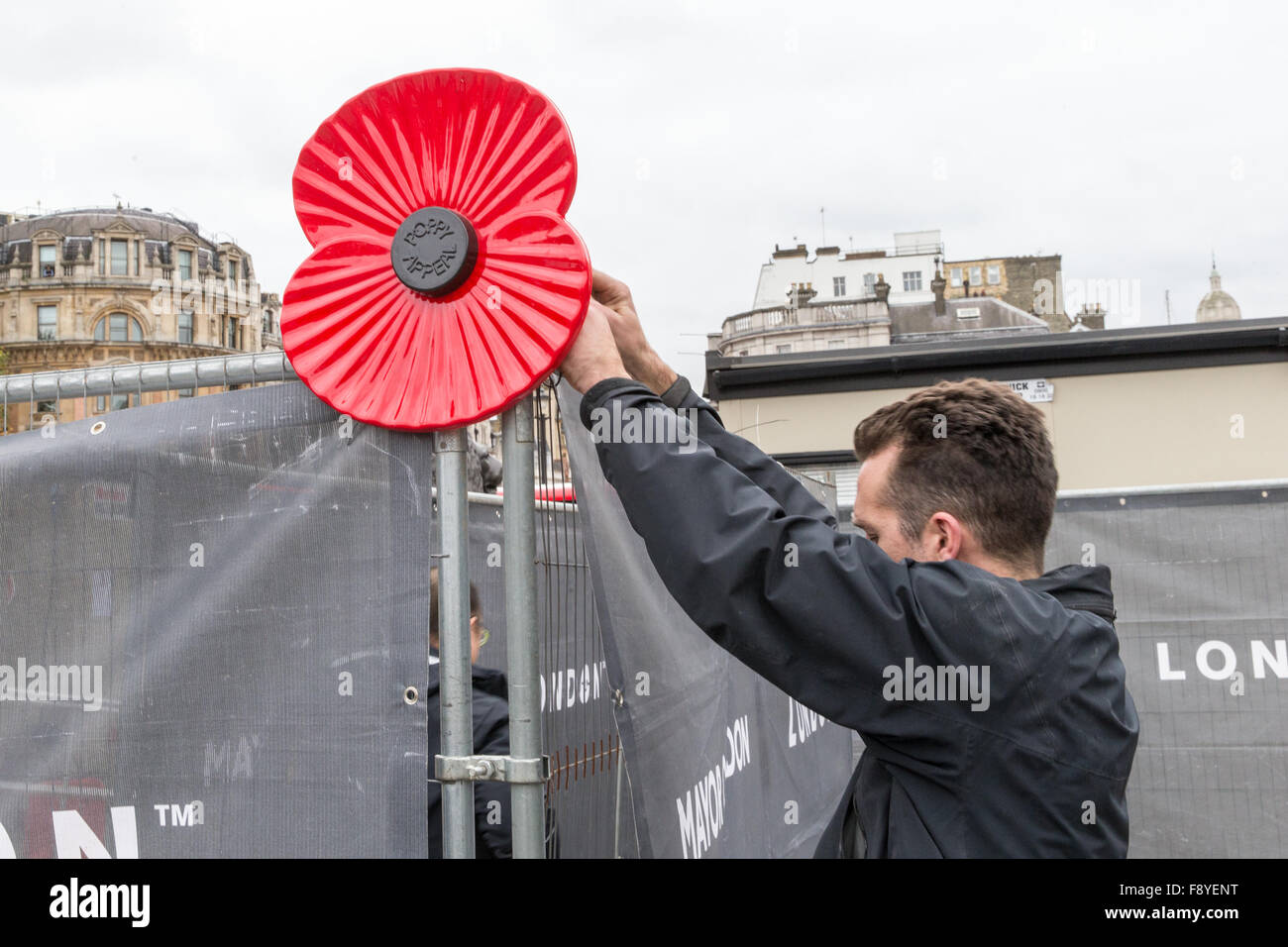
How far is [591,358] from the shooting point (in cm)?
190

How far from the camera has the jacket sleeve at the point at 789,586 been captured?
166 cm

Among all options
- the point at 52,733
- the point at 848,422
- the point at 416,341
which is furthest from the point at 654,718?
the point at 848,422

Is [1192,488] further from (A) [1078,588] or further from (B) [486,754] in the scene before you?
(B) [486,754]

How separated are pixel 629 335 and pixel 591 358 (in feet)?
0.72

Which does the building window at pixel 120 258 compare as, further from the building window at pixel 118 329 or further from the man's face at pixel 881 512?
the man's face at pixel 881 512

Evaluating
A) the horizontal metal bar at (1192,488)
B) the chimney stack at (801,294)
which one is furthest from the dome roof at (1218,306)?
the horizontal metal bar at (1192,488)

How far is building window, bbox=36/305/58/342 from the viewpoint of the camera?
60.8m

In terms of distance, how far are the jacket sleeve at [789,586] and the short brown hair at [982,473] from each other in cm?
25

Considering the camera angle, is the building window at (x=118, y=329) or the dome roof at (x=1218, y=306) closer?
the dome roof at (x=1218, y=306)

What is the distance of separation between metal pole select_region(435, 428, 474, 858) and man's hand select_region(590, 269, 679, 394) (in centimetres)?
39

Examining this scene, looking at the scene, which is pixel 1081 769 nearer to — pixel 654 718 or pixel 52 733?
pixel 654 718

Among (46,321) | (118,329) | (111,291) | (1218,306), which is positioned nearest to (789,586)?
(1218,306)

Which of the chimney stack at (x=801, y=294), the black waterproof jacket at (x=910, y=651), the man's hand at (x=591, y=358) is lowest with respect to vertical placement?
the black waterproof jacket at (x=910, y=651)

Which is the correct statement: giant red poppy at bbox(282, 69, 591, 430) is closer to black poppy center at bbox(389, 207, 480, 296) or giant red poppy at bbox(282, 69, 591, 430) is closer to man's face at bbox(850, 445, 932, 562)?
black poppy center at bbox(389, 207, 480, 296)
